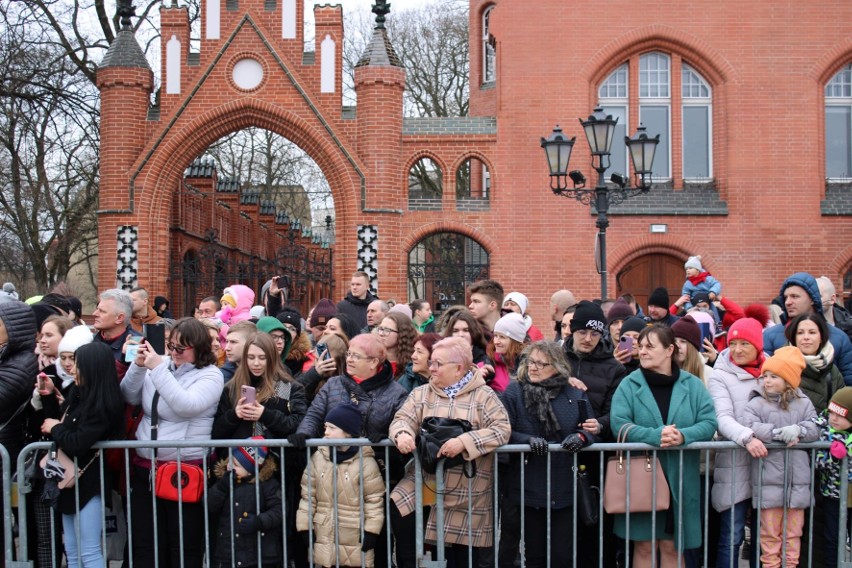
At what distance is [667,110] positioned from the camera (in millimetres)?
17828

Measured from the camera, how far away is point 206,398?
5.84 metres

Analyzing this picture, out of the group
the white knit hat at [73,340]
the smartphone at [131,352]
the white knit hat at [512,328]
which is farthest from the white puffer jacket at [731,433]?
the white knit hat at [73,340]

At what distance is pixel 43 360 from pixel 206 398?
146 centimetres

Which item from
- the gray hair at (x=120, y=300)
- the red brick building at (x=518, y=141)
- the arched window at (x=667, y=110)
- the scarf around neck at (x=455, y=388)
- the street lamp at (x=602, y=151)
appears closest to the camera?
the scarf around neck at (x=455, y=388)

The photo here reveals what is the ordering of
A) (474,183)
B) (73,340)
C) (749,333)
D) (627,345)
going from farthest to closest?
(474,183), (627,345), (749,333), (73,340)

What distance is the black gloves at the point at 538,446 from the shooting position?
553 centimetres

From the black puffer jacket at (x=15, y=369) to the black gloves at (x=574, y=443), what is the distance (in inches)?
135

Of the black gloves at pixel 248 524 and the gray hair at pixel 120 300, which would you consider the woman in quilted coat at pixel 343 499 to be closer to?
the black gloves at pixel 248 524

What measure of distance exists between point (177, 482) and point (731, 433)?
342 centimetres

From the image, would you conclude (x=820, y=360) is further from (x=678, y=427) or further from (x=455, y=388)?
(x=455, y=388)

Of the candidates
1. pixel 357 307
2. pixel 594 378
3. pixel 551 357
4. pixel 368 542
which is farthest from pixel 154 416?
pixel 357 307

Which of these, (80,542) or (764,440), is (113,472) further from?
(764,440)

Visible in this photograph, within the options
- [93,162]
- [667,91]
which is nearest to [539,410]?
[667,91]

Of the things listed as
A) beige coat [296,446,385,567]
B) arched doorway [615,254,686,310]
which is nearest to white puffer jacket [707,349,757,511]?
beige coat [296,446,385,567]
